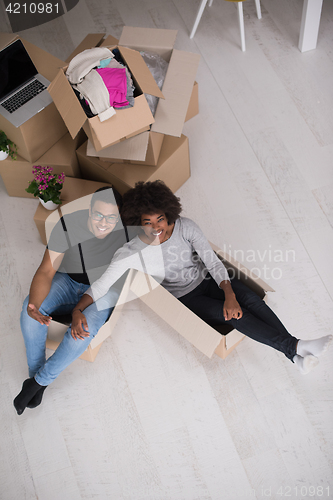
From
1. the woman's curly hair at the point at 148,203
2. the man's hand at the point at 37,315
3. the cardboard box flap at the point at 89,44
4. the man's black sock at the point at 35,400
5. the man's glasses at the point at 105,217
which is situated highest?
the cardboard box flap at the point at 89,44

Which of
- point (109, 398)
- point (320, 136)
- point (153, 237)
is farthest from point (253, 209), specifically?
point (109, 398)

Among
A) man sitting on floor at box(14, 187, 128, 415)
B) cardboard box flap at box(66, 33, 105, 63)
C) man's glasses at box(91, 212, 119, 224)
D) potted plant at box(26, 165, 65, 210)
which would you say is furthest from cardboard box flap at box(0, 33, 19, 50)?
man's glasses at box(91, 212, 119, 224)

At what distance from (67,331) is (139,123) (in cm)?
94

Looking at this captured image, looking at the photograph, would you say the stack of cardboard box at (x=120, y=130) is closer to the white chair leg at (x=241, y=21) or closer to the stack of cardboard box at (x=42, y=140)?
the stack of cardboard box at (x=42, y=140)

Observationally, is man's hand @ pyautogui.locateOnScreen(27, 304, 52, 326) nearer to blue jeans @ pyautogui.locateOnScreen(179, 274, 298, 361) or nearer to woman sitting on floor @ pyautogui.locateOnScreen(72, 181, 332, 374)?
woman sitting on floor @ pyautogui.locateOnScreen(72, 181, 332, 374)

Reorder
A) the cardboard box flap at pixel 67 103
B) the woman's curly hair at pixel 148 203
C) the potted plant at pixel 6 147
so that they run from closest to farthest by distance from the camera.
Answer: the woman's curly hair at pixel 148 203 < the cardboard box flap at pixel 67 103 < the potted plant at pixel 6 147

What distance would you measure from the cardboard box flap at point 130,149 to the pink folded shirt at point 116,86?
0.17 m

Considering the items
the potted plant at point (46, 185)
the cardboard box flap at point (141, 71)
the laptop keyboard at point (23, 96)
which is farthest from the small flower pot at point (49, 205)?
the cardboard box flap at point (141, 71)

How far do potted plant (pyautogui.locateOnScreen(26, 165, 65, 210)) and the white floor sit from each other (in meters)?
0.40

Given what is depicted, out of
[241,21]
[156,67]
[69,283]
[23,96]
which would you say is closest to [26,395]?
[69,283]

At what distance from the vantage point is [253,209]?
7.61 ft

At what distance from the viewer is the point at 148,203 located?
64.3 inches

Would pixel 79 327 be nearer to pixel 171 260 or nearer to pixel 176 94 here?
pixel 171 260

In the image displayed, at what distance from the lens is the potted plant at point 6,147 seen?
2.03 metres
